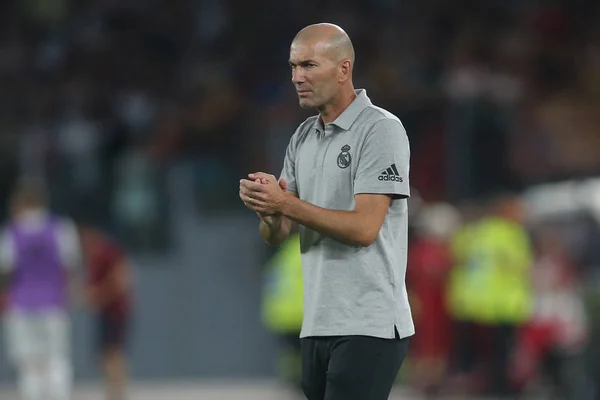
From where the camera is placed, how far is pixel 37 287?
13.0 meters

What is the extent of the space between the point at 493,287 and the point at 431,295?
4.45ft

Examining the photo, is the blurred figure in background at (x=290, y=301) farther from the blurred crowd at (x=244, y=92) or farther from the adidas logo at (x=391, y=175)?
the adidas logo at (x=391, y=175)

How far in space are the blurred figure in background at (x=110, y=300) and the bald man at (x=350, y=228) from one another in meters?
8.78

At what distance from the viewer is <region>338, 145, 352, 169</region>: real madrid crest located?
511cm

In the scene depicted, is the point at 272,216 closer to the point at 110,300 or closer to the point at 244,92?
the point at 110,300

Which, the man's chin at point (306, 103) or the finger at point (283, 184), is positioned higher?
the man's chin at point (306, 103)

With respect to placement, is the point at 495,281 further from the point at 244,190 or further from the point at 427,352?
the point at 244,190

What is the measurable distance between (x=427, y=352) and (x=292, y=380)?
182cm

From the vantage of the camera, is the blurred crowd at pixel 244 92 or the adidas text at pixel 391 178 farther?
the blurred crowd at pixel 244 92

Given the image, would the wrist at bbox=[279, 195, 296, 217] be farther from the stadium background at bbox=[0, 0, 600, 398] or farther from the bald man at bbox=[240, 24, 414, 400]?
the stadium background at bbox=[0, 0, 600, 398]

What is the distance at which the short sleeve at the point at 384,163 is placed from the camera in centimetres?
502

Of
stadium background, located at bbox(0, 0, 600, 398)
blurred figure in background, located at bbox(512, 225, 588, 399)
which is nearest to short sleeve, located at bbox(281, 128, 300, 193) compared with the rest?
blurred figure in background, located at bbox(512, 225, 588, 399)

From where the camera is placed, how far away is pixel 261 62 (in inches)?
713

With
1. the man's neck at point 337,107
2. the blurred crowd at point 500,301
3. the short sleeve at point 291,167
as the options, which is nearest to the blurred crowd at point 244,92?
the blurred crowd at point 500,301
